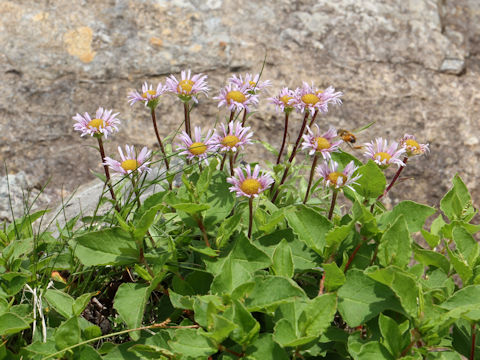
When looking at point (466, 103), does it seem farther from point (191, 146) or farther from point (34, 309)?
point (34, 309)

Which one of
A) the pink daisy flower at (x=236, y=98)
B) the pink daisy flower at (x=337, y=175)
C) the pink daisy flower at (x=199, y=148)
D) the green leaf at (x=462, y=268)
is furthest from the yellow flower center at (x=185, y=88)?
the green leaf at (x=462, y=268)

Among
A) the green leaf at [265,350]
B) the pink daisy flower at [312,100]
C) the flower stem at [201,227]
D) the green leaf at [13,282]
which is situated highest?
the pink daisy flower at [312,100]

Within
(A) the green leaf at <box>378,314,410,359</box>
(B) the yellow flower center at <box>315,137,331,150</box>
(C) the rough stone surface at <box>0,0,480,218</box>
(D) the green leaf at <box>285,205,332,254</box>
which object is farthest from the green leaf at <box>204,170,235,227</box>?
(C) the rough stone surface at <box>0,0,480,218</box>

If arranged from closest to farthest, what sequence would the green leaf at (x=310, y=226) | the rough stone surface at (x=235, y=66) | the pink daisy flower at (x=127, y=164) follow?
the green leaf at (x=310, y=226) → the pink daisy flower at (x=127, y=164) → the rough stone surface at (x=235, y=66)

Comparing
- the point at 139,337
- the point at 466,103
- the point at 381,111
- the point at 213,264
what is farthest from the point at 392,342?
the point at 466,103

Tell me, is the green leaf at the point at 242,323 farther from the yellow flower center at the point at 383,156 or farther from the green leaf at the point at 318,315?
the yellow flower center at the point at 383,156

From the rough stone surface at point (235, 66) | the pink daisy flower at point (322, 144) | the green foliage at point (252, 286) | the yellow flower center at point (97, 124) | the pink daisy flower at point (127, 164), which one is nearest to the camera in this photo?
the green foliage at point (252, 286)

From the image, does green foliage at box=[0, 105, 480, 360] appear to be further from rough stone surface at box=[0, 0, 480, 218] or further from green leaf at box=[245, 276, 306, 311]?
rough stone surface at box=[0, 0, 480, 218]
